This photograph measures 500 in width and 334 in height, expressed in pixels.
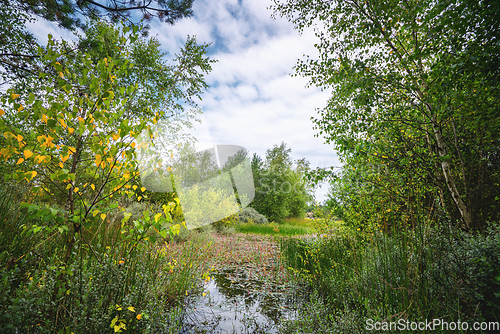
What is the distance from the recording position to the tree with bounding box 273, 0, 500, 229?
237cm

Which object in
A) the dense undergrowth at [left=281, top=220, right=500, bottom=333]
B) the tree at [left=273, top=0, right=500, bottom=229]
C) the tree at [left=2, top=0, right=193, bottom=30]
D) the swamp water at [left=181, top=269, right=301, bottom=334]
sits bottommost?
the swamp water at [left=181, top=269, right=301, bottom=334]

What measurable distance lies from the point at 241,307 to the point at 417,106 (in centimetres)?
372

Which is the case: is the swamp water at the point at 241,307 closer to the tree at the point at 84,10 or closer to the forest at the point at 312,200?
the forest at the point at 312,200

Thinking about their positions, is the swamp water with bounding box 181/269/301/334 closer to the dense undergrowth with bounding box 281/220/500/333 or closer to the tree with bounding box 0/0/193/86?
the dense undergrowth with bounding box 281/220/500/333

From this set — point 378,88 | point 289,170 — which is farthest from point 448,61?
point 289,170

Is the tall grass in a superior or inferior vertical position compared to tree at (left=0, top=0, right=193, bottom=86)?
inferior

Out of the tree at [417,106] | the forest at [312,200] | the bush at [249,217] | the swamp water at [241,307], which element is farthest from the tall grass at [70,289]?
the bush at [249,217]

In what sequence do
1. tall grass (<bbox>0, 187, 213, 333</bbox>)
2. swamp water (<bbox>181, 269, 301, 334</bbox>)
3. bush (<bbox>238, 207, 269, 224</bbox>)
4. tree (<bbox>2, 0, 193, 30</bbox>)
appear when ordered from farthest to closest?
bush (<bbox>238, 207, 269, 224</bbox>)
tree (<bbox>2, 0, 193, 30</bbox>)
swamp water (<bbox>181, 269, 301, 334</bbox>)
tall grass (<bbox>0, 187, 213, 333</bbox>)

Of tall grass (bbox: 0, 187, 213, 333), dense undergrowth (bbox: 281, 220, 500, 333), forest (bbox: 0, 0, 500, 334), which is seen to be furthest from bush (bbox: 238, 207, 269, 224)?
tall grass (bbox: 0, 187, 213, 333)

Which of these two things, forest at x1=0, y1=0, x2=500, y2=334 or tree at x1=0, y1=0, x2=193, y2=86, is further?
tree at x1=0, y1=0, x2=193, y2=86

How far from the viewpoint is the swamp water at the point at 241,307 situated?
2312mm

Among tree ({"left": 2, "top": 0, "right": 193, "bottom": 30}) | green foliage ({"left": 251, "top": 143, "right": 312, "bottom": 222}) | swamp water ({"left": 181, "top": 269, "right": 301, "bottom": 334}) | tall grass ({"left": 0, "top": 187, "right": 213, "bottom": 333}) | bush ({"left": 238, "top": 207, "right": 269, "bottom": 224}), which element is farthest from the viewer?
green foliage ({"left": 251, "top": 143, "right": 312, "bottom": 222})

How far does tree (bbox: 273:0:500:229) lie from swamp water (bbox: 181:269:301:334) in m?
2.00

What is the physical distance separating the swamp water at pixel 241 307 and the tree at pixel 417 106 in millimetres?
1995
